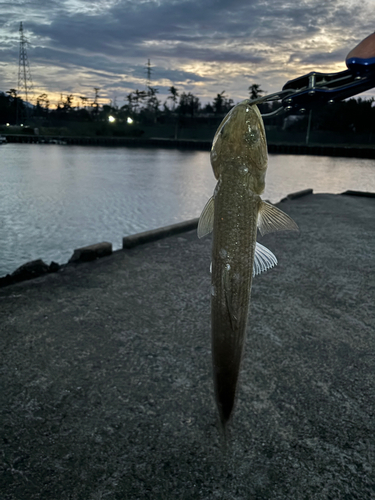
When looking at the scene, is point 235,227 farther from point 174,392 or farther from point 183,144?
point 183,144

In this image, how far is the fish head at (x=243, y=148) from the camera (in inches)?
62.8

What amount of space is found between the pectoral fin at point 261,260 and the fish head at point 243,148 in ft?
0.90

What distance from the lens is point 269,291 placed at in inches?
239

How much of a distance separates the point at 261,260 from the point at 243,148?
0.51m

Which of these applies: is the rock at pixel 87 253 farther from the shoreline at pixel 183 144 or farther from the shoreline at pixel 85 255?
the shoreline at pixel 183 144

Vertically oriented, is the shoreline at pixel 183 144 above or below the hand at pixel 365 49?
above

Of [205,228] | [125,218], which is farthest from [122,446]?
[125,218]

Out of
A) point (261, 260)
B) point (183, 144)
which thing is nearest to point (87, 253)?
point (261, 260)

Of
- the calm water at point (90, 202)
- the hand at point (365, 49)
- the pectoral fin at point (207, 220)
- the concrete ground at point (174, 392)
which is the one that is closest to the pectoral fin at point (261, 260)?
the pectoral fin at point (207, 220)

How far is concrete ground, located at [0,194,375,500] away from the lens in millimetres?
2719

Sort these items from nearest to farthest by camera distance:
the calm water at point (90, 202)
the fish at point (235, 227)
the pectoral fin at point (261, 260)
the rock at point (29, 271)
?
the fish at point (235, 227) < the pectoral fin at point (261, 260) < the rock at point (29, 271) < the calm water at point (90, 202)

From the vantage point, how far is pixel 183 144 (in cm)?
10212

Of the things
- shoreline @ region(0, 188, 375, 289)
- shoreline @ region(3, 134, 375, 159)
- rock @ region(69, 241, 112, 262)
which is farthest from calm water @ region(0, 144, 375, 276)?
shoreline @ region(3, 134, 375, 159)

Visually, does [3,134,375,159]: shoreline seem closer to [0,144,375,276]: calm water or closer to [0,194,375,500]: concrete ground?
[0,144,375,276]: calm water
